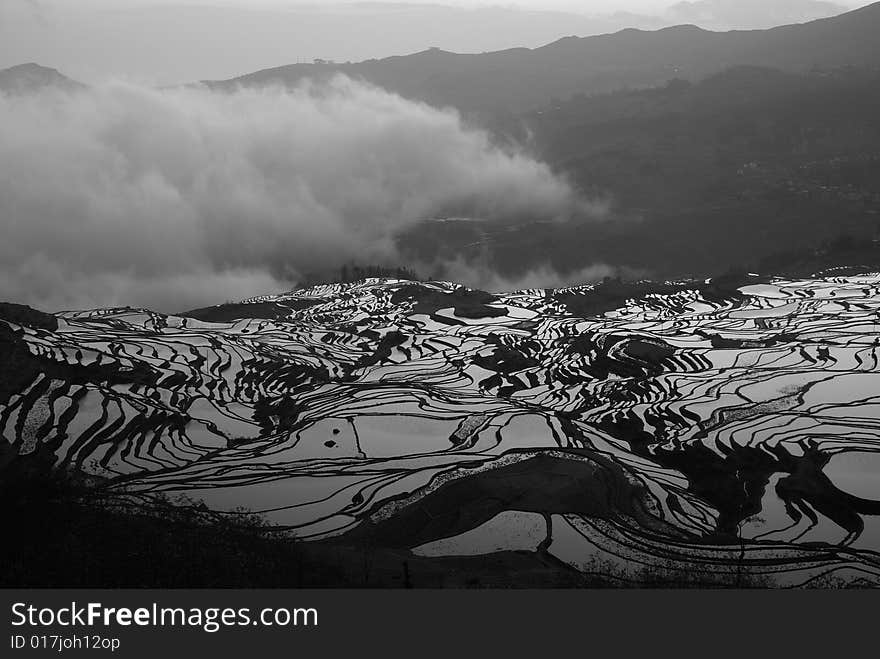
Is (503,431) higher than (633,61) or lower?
lower

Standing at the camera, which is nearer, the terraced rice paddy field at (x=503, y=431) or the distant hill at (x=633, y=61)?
the terraced rice paddy field at (x=503, y=431)

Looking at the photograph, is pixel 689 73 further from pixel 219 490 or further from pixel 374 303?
pixel 219 490

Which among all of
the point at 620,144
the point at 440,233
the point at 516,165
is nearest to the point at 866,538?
the point at 440,233

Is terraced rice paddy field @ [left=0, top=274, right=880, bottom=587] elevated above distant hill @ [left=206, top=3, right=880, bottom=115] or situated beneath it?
situated beneath

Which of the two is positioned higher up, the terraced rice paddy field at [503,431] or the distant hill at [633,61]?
the distant hill at [633,61]

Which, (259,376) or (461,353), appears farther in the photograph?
(461,353)

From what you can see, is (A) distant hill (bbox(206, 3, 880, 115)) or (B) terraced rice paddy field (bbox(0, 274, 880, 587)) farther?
(A) distant hill (bbox(206, 3, 880, 115))

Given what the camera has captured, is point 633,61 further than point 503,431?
Yes

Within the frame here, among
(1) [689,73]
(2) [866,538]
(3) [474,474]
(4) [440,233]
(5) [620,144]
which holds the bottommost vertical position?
(2) [866,538]
